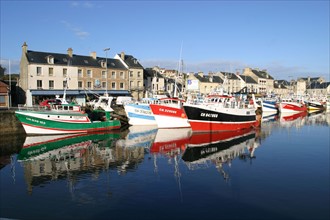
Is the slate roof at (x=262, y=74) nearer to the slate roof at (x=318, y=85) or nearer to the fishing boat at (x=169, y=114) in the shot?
the slate roof at (x=318, y=85)

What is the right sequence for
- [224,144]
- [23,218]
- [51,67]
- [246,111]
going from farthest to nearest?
[51,67]
[246,111]
[224,144]
[23,218]

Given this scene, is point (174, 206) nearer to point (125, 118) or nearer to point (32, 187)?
point (32, 187)

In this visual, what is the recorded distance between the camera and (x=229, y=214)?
11336 mm

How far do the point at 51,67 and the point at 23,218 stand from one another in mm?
40446

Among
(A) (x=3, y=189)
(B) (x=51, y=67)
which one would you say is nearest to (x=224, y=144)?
(A) (x=3, y=189)

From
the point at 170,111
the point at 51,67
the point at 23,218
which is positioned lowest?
the point at 23,218

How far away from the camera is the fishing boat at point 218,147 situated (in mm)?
20438

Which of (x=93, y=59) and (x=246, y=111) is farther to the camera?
(x=93, y=59)

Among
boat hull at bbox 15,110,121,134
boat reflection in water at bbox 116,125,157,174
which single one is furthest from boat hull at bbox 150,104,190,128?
boat hull at bbox 15,110,121,134

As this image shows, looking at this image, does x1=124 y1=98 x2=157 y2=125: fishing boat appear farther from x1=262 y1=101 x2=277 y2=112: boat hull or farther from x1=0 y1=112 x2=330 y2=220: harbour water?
x1=262 y1=101 x2=277 y2=112: boat hull

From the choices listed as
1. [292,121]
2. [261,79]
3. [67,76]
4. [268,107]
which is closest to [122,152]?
[67,76]

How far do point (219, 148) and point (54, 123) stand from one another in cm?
1605


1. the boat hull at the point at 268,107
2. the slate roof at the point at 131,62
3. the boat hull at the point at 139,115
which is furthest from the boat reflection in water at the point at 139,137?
the boat hull at the point at 268,107

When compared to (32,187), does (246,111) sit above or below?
above
